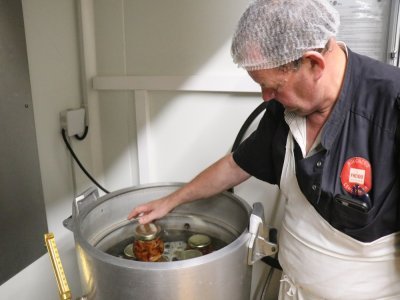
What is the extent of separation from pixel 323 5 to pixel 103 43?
84cm

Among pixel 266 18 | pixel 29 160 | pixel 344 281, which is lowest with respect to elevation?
pixel 344 281

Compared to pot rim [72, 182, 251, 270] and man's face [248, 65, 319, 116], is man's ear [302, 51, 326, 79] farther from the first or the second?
pot rim [72, 182, 251, 270]

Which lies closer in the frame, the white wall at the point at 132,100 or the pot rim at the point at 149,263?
the pot rim at the point at 149,263

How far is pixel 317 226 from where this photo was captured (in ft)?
2.25

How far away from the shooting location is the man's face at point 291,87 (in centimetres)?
61

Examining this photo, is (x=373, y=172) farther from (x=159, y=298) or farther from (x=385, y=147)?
(x=159, y=298)

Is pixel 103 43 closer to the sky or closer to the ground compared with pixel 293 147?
closer to the sky

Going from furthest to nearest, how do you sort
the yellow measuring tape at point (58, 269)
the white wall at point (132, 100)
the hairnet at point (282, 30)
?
the white wall at point (132, 100), the yellow measuring tape at point (58, 269), the hairnet at point (282, 30)

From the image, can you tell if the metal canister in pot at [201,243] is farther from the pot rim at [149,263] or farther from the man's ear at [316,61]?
the man's ear at [316,61]

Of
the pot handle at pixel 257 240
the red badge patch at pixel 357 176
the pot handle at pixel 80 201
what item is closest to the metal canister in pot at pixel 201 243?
the pot handle at pixel 257 240

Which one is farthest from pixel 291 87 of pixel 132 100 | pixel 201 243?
pixel 132 100

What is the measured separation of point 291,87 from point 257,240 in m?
0.32

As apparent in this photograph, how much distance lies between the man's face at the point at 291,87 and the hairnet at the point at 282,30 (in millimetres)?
23

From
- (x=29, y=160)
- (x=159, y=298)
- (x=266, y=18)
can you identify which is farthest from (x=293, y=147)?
(x=29, y=160)
